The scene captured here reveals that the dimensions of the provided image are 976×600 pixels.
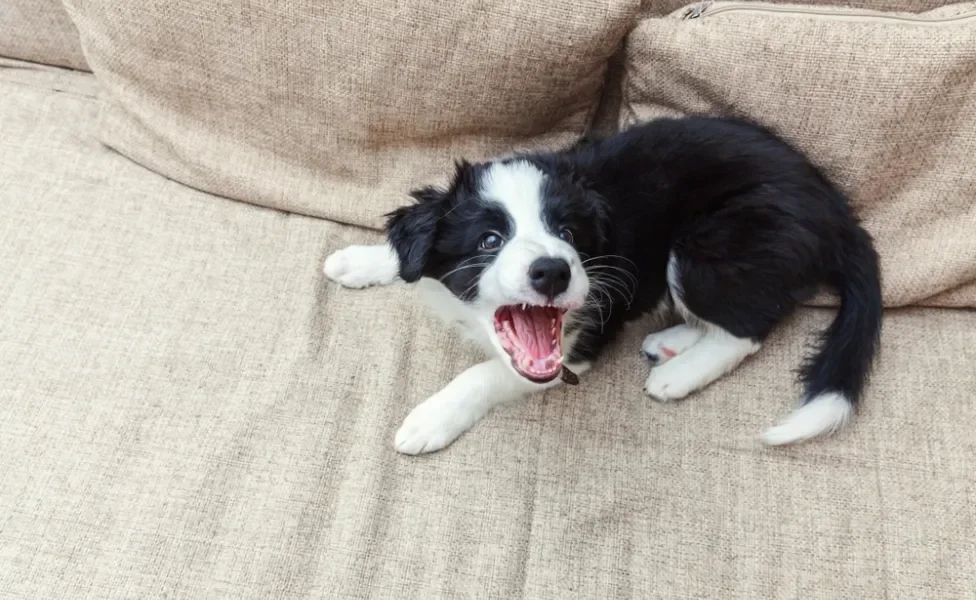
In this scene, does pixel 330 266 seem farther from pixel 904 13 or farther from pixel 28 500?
pixel 904 13

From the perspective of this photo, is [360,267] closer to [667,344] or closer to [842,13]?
[667,344]

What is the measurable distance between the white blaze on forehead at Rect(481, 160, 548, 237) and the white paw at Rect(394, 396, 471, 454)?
399mm

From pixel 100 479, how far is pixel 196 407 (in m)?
0.22

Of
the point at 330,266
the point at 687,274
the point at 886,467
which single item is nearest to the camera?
the point at 886,467

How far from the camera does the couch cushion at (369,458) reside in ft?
4.30

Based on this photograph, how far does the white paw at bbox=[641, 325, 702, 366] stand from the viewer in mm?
1627

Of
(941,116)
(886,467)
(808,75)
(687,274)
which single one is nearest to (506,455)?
(687,274)

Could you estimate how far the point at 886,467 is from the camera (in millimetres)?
1427

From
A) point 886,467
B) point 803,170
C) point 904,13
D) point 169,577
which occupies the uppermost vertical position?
point 904,13

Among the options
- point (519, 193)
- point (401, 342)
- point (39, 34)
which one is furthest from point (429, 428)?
point (39, 34)

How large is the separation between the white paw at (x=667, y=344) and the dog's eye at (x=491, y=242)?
1.59 ft

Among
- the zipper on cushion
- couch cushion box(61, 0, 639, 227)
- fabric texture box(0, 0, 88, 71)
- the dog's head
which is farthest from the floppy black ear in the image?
fabric texture box(0, 0, 88, 71)

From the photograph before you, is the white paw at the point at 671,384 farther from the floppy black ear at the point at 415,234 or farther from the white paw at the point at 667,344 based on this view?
the floppy black ear at the point at 415,234

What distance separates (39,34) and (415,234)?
140 centimetres
